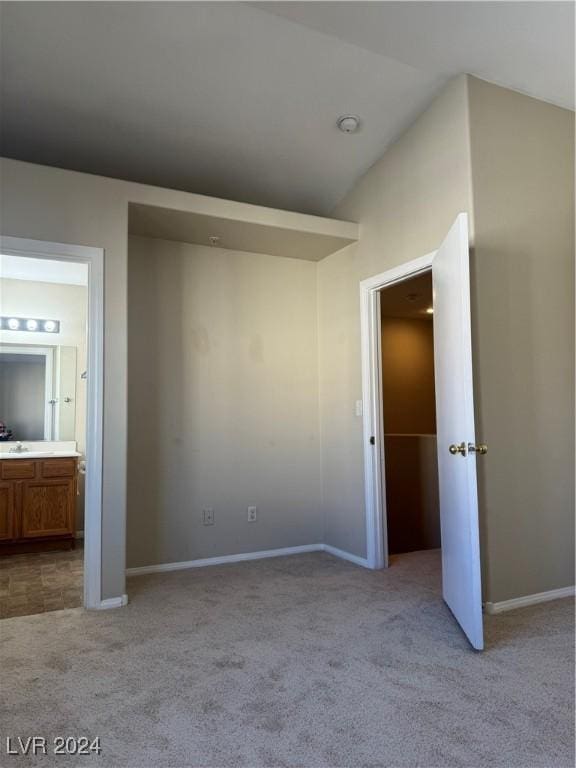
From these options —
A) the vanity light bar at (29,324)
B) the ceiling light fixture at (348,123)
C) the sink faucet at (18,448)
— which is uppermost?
the ceiling light fixture at (348,123)

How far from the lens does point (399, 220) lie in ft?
10.6

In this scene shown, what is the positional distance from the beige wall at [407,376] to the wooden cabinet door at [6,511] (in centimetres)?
398

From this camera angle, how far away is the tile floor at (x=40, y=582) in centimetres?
286

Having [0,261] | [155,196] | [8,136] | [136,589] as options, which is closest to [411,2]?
[155,196]

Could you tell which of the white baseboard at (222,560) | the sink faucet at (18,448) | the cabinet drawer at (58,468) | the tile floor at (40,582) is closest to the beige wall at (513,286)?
the white baseboard at (222,560)

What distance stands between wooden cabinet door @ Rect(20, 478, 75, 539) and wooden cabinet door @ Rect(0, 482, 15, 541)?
0.27 feet

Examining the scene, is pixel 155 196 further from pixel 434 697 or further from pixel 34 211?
pixel 434 697

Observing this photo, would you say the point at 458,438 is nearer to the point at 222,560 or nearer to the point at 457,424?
the point at 457,424

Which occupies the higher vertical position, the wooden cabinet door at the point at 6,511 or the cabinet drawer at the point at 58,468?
the cabinet drawer at the point at 58,468

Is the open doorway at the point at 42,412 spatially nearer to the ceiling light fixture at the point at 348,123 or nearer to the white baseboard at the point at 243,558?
the white baseboard at the point at 243,558

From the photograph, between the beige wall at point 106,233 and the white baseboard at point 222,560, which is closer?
the beige wall at point 106,233

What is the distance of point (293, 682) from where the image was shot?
6.28 feet

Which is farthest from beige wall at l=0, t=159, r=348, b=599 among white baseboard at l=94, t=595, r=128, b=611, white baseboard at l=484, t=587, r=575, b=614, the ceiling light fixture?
white baseboard at l=484, t=587, r=575, b=614

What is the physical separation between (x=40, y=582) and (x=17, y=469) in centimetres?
123
